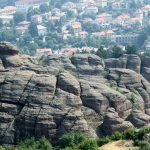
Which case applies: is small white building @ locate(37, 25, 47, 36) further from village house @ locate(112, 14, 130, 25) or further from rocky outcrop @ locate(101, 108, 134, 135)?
rocky outcrop @ locate(101, 108, 134, 135)

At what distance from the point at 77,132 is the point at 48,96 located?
2.69 meters

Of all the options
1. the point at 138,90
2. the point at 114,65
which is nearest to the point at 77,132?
the point at 138,90

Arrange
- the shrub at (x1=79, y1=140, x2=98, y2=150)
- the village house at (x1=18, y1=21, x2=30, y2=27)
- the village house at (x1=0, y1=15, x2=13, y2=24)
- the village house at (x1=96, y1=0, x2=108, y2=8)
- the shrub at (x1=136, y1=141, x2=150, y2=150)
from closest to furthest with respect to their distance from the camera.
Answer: the shrub at (x1=136, y1=141, x2=150, y2=150), the shrub at (x1=79, y1=140, x2=98, y2=150), the village house at (x1=18, y1=21, x2=30, y2=27), the village house at (x1=0, y1=15, x2=13, y2=24), the village house at (x1=96, y1=0, x2=108, y2=8)

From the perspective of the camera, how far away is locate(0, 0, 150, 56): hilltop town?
436ft

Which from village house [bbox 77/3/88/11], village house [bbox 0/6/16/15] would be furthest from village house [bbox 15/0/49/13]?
village house [bbox 77/3/88/11]

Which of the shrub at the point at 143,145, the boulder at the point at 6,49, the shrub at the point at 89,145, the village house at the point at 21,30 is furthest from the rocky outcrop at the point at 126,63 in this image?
the village house at the point at 21,30

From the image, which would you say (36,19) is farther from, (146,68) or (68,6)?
(146,68)

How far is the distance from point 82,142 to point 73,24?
119630 millimetres

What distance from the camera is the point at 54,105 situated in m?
38.7

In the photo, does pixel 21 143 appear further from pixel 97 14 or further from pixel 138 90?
pixel 97 14

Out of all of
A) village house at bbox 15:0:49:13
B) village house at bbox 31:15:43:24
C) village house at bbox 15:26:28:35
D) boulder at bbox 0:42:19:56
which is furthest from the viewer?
village house at bbox 15:0:49:13

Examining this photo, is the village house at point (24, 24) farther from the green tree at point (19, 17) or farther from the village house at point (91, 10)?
the village house at point (91, 10)

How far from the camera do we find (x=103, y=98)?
3994cm

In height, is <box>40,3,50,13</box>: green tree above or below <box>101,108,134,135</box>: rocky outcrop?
below
